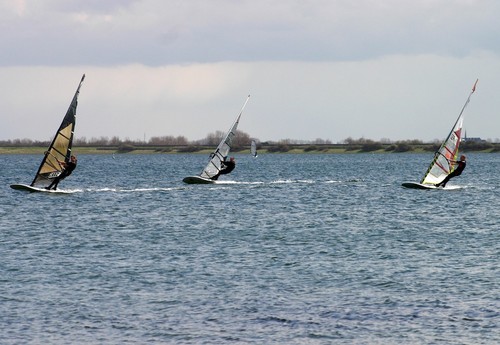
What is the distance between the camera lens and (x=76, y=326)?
19797 millimetres

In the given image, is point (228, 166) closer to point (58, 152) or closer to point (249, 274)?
point (58, 152)

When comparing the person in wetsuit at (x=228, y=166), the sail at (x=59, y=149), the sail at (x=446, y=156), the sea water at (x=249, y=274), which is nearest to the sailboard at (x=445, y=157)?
the sail at (x=446, y=156)

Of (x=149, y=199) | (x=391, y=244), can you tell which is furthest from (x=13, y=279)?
(x=149, y=199)

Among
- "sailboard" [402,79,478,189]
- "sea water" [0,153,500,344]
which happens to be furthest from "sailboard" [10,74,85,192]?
"sailboard" [402,79,478,189]

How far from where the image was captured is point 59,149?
51.9 metres

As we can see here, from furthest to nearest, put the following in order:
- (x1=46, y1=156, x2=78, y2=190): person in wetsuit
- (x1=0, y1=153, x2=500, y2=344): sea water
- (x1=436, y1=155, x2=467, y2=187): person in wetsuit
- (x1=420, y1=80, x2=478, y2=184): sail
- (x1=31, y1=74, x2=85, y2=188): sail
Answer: (x1=420, y1=80, x2=478, y2=184): sail < (x1=436, y1=155, x2=467, y2=187): person in wetsuit < (x1=31, y1=74, x2=85, y2=188): sail < (x1=46, y1=156, x2=78, y2=190): person in wetsuit < (x1=0, y1=153, x2=500, y2=344): sea water

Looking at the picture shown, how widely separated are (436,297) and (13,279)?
34.2 feet

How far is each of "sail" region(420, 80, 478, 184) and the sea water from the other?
6.26 m

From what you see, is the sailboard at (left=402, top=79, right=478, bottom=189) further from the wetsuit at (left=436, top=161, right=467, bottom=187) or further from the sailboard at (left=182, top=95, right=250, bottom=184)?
the sailboard at (left=182, top=95, right=250, bottom=184)

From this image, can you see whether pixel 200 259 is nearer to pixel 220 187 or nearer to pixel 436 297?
pixel 436 297

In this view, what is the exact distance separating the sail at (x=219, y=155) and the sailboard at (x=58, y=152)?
1030 cm

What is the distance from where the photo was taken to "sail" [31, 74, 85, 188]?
169 ft

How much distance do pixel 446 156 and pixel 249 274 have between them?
32263mm

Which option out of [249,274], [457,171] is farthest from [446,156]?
[249,274]
